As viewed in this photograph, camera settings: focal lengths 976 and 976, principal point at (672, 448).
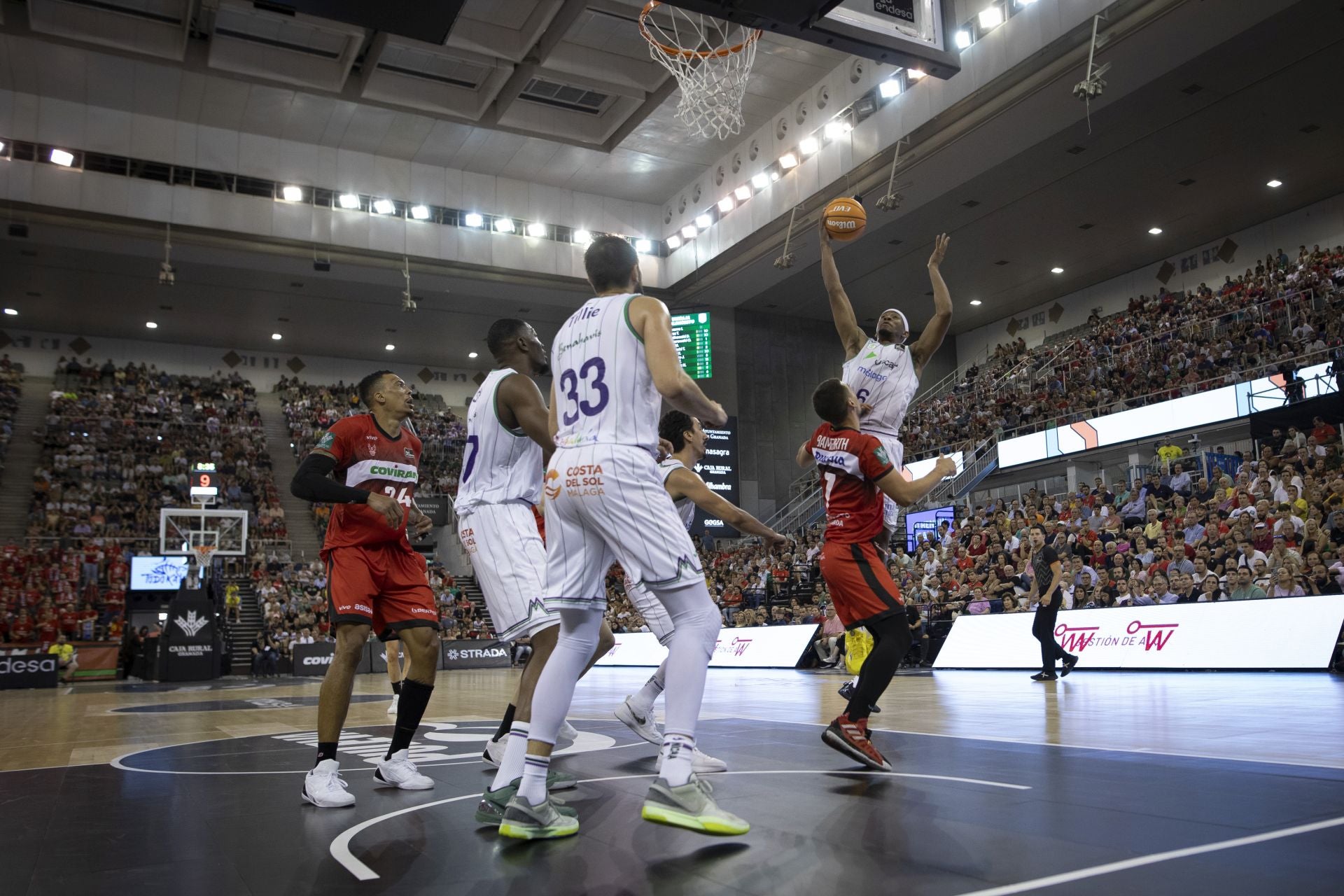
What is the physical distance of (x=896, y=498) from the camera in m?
4.70

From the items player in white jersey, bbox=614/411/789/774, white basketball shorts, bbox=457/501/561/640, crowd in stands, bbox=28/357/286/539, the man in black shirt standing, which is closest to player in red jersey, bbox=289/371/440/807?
white basketball shorts, bbox=457/501/561/640

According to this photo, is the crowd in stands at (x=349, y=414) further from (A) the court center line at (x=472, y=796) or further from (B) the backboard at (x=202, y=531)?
(A) the court center line at (x=472, y=796)

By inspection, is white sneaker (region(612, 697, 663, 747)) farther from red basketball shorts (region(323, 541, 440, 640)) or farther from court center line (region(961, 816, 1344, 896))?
court center line (region(961, 816, 1344, 896))

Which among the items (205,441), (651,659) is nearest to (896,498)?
(651,659)

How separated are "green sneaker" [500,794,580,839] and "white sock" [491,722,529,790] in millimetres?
296

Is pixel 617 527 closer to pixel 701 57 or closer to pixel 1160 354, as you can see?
pixel 701 57

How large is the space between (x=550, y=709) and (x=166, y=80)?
24.6 meters

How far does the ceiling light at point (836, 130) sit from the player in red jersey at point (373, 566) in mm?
19788

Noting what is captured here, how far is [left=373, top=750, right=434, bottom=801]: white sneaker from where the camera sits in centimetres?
427

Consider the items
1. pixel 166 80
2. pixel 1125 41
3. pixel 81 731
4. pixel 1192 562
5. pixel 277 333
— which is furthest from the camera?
pixel 277 333

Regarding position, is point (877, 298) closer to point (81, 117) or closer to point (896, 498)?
point (81, 117)

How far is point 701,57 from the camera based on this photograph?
1545cm

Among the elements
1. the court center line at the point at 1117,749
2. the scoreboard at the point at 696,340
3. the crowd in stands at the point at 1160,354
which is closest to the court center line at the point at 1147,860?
the court center line at the point at 1117,749

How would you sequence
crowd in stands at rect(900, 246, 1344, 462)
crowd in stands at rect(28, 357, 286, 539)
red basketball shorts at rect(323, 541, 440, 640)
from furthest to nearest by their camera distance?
crowd in stands at rect(28, 357, 286, 539) → crowd in stands at rect(900, 246, 1344, 462) → red basketball shorts at rect(323, 541, 440, 640)
